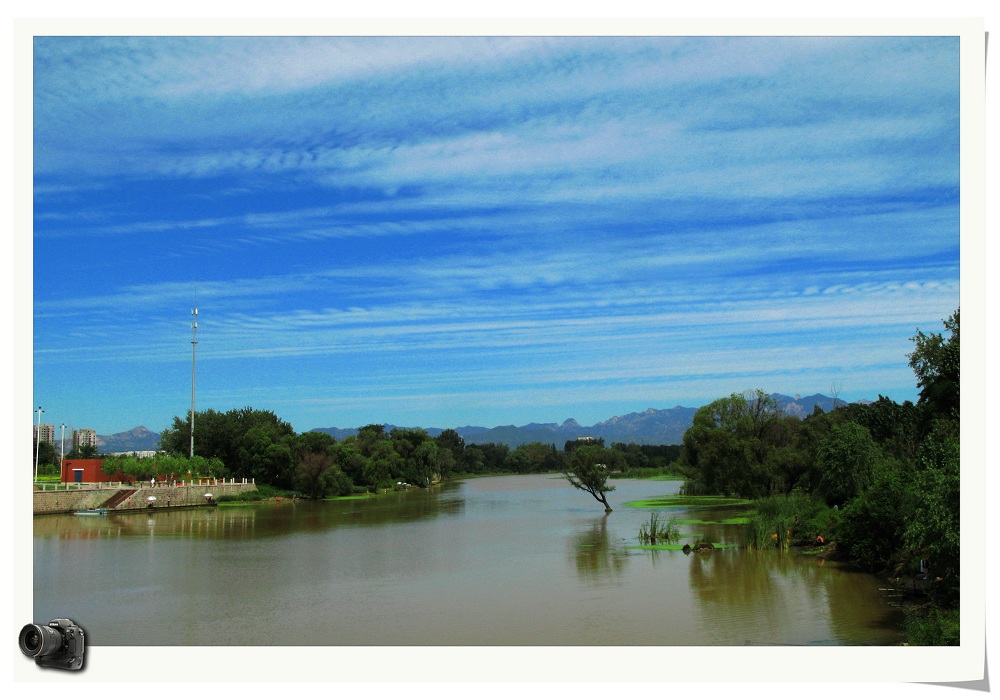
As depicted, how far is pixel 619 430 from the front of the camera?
68.7 feet

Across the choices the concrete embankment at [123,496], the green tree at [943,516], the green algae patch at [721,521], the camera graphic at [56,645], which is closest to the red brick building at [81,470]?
the concrete embankment at [123,496]

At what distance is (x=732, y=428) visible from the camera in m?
20.6

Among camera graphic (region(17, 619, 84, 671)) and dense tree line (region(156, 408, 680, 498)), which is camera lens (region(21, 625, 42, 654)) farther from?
dense tree line (region(156, 408, 680, 498))

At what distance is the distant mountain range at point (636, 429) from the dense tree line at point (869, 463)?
388 mm

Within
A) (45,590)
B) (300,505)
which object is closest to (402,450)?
(300,505)

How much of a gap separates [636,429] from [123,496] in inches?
613

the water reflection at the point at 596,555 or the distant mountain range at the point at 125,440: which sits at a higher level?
the distant mountain range at the point at 125,440

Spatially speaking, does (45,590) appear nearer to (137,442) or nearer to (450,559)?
(450,559)

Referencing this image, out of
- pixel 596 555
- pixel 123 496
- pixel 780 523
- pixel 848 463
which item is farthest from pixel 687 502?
pixel 123 496

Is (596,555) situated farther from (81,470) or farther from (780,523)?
(81,470)

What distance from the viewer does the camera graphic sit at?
5621 millimetres

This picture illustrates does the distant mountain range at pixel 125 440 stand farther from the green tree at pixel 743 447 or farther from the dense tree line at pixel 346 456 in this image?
the green tree at pixel 743 447

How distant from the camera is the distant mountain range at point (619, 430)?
18.2m
